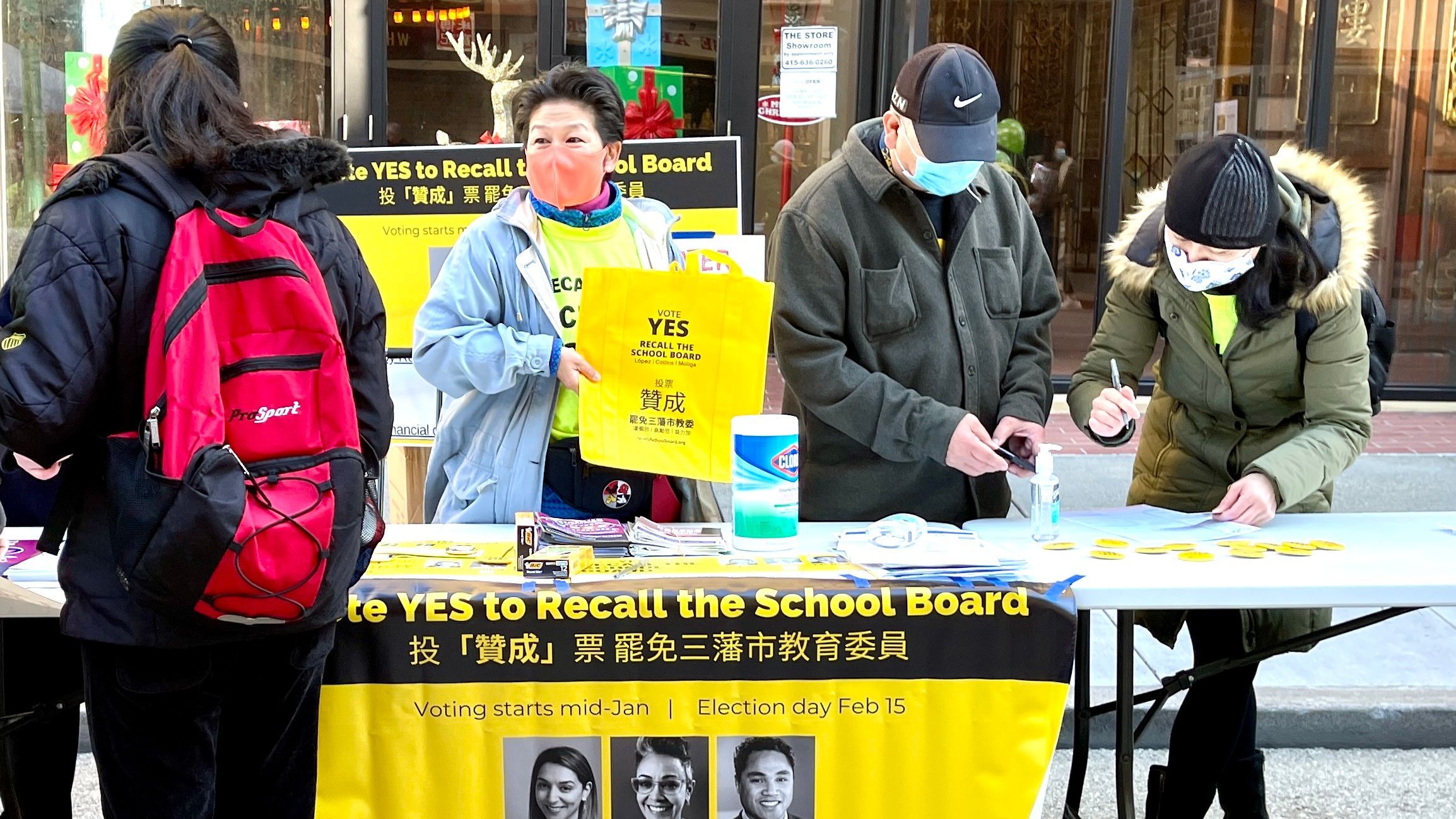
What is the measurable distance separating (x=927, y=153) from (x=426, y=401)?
2.32 m

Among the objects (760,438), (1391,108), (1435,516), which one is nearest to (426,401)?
(760,438)

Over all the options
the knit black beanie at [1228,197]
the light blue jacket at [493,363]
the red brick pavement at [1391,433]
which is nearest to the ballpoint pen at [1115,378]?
the knit black beanie at [1228,197]

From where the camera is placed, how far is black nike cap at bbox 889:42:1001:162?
3.12 m

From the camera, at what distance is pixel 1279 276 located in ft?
10.1

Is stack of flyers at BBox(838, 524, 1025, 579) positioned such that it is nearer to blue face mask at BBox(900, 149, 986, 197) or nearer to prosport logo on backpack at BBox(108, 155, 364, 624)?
blue face mask at BBox(900, 149, 986, 197)

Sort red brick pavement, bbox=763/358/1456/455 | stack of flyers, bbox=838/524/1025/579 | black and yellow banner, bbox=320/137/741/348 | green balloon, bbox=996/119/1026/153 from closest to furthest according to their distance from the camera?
stack of flyers, bbox=838/524/1025/579 → black and yellow banner, bbox=320/137/741/348 → red brick pavement, bbox=763/358/1456/455 → green balloon, bbox=996/119/1026/153

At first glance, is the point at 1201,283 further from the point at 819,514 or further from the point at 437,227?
the point at 437,227

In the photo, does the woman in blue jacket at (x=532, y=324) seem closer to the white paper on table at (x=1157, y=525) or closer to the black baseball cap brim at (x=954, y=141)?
the black baseball cap brim at (x=954, y=141)

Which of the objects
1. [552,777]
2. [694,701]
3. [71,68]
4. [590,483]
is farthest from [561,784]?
[71,68]

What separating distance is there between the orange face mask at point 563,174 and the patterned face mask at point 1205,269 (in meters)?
1.27

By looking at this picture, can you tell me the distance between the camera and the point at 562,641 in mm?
2635

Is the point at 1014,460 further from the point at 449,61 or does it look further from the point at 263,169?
the point at 449,61

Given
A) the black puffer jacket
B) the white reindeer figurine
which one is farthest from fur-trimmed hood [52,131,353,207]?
the white reindeer figurine

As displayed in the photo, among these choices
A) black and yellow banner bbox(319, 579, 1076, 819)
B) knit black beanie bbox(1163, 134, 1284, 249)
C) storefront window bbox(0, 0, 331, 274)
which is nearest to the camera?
black and yellow banner bbox(319, 579, 1076, 819)
